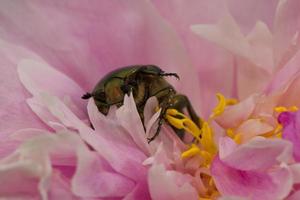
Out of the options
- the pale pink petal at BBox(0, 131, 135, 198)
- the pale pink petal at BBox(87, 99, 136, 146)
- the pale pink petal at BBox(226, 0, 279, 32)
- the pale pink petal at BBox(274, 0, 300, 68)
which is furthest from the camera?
the pale pink petal at BBox(226, 0, 279, 32)

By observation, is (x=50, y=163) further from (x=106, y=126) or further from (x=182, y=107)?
(x=182, y=107)

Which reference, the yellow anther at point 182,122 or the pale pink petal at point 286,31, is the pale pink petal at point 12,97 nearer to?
the yellow anther at point 182,122

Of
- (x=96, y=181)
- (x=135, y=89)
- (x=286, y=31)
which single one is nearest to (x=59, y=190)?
(x=96, y=181)

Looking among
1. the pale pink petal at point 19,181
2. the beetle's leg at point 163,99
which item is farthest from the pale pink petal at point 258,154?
the pale pink petal at point 19,181

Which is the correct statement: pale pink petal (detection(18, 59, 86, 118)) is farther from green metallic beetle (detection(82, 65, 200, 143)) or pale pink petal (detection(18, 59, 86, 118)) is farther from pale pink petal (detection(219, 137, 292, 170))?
pale pink petal (detection(219, 137, 292, 170))

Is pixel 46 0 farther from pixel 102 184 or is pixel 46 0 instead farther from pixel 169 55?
pixel 102 184

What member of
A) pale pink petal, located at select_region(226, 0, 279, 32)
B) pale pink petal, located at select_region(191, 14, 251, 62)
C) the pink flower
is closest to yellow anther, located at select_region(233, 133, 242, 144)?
the pink flower

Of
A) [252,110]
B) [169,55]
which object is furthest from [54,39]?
[252,110]
